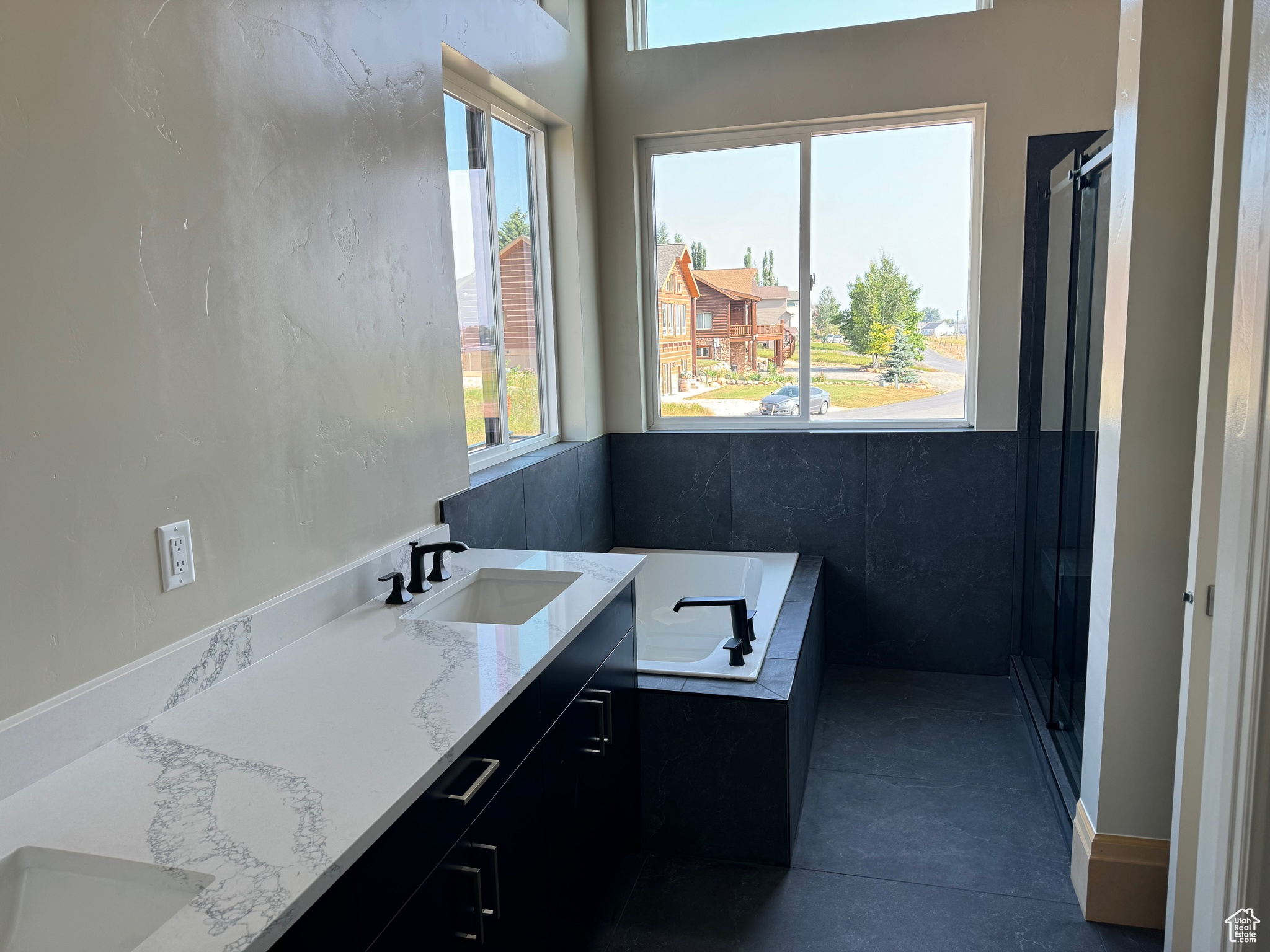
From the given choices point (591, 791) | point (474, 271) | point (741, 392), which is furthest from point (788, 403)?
point (591, 791)

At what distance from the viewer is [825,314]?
12.2 feet

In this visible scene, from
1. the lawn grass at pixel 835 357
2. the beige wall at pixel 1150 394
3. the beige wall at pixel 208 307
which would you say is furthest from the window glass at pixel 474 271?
the beige wall at pixel 1150 394

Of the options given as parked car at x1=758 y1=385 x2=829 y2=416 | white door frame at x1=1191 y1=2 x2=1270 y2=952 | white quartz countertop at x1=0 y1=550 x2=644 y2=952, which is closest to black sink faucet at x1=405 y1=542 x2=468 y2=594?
white quartz countertop at x1=0 y1=550 x2=644 y2=952

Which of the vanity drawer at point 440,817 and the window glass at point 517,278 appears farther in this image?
the window glass at point 517,278

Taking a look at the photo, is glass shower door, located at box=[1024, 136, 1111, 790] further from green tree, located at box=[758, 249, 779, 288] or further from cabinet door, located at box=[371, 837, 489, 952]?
cabinet door, located at box=[371, 837, 489, 952]

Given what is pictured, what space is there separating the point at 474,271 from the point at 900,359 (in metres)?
1.86

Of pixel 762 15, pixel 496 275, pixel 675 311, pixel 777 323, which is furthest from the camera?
pixel 675 311

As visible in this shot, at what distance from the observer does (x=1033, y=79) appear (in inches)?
128

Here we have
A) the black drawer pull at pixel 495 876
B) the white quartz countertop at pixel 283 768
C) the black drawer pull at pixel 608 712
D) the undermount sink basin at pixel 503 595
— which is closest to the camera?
the white quartz countertop at pixel 283 768

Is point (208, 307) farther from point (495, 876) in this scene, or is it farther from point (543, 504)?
point (543, 504)

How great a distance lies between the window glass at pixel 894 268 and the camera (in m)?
3.52

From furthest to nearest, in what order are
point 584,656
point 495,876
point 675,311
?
point 675,311 → point 584,656 → point 495,876

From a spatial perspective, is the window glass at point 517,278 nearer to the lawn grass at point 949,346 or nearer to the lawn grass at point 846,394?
the lawn grass at point 846,394

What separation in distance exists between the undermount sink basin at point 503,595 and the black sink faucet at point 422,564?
61 millimetres
